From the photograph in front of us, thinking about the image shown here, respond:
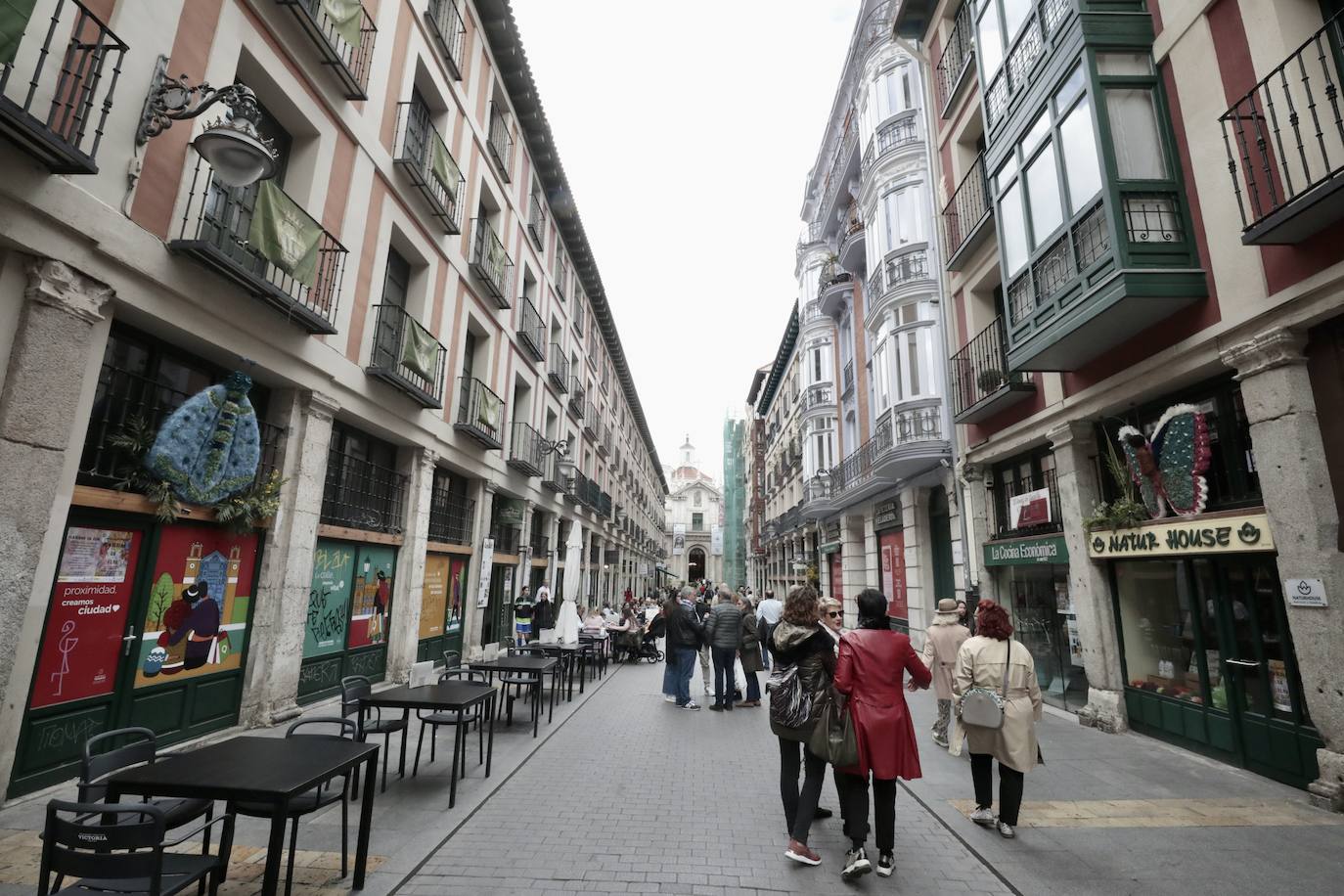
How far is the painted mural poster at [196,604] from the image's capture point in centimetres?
605

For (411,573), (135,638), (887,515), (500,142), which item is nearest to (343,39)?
(500,142)

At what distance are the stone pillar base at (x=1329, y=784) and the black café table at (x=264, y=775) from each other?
7.77 metres

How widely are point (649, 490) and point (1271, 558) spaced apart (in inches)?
1933

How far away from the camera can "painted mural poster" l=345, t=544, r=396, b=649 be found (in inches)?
382

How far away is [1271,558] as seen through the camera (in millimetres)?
6277

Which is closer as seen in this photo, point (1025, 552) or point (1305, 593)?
point (1305, 593)

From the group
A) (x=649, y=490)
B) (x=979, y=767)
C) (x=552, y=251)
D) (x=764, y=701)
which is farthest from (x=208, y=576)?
(x=649, y=490)

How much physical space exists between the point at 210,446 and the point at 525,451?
36.0 ft

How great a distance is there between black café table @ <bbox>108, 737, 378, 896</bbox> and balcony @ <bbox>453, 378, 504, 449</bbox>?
30.7 ft

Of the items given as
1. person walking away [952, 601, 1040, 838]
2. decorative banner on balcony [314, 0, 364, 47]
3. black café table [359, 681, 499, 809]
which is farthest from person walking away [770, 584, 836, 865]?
decorative banner on balcony [314, 0, 364, 47]

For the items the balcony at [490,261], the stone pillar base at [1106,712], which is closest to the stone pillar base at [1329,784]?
the stone pillar base at [1106,712]

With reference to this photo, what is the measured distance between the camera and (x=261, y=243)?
22.1 ft

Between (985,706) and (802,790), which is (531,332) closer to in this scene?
(802,790)

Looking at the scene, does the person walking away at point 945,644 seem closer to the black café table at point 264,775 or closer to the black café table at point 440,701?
the black café table at point 440,701
